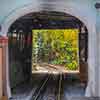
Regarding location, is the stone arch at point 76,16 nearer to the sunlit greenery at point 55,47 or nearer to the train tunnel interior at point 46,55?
the train tunnel interior at point 46,55

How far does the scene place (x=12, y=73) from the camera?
72.0ft

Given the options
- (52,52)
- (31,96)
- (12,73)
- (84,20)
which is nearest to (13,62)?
(12,73)

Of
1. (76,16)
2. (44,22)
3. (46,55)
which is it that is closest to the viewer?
(76,16)

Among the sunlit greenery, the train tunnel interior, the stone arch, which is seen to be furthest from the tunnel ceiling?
the sunlit greenery

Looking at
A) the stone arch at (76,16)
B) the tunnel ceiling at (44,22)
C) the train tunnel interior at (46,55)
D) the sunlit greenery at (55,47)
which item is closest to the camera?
the stone arch at (76,16)

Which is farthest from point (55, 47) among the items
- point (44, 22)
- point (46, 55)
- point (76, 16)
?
point (76, 16)

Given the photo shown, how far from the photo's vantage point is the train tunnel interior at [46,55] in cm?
2119

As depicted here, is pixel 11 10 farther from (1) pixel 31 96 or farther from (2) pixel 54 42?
(2) pixel 54 42

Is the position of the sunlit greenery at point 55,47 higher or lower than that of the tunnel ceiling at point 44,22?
lower

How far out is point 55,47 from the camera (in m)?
Answer: 55.7

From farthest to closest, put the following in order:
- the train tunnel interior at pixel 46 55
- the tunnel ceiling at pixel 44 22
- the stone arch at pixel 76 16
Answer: the tunnel ceiling at pixel 44 22, the train tunnel interior at pixel 46 55, the stone arch at pixel 76 16

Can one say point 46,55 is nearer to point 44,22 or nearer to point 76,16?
point 44,22

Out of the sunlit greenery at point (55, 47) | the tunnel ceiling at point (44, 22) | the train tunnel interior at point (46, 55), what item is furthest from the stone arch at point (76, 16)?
the sunlit greenery at point (55, 47)

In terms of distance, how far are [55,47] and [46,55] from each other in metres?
2.74
